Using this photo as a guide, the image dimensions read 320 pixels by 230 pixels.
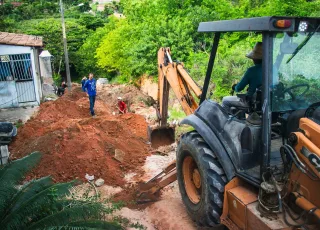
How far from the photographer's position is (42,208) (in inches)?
178

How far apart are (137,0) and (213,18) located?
324 inches

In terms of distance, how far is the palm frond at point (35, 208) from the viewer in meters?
4.28

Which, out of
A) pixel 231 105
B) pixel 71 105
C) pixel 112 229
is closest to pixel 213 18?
pixel 71 105

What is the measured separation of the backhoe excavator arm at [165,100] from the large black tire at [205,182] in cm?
102

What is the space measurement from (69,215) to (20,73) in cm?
1193

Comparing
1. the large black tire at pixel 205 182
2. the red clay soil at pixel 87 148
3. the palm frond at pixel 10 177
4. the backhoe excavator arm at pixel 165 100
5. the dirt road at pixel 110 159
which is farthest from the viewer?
the red clay soil at pixel 87 148

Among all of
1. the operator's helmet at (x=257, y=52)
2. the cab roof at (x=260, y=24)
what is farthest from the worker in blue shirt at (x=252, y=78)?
the cab roof at (x=260, y=24)

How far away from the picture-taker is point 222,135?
408 cm

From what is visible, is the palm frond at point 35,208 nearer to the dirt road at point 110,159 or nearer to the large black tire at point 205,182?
the dirt road at point 110,159

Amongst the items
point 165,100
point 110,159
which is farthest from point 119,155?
point 165,100

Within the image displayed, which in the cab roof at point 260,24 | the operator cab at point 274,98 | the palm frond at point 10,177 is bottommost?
the palm frond at point 10,177

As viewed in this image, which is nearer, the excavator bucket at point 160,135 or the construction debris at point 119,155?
the construction debris at point 119,155

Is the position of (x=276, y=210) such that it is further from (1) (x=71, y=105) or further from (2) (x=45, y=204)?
(1) (x=71, y=105)

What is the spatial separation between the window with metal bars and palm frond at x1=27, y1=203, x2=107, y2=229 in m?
11.6
